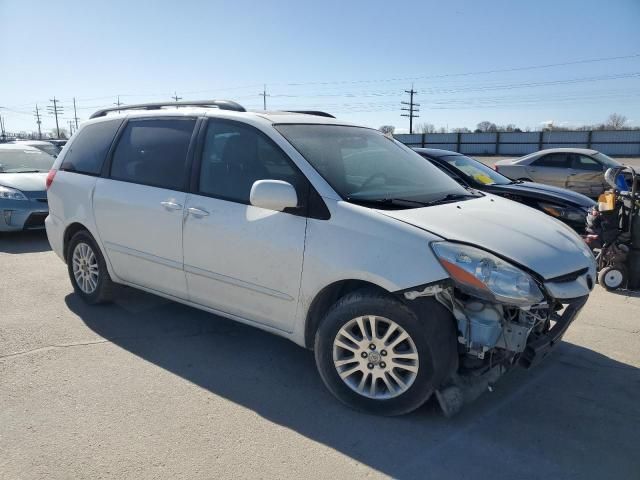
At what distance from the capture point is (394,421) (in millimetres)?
3004

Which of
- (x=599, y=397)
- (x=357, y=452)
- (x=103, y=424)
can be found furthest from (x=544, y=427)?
(x=103, y=424)

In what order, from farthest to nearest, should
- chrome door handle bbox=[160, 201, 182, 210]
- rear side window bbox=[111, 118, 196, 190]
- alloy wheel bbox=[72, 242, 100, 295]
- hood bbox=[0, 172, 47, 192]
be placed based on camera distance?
1. hood bbox=[0, 172, 47, 192]
2. alloy wheel bbox=[72, 242, 100, 295]
3. rear side window bbox=[111, 118, 196, 190]
4. chrome door handle bbox=[160, 201, 182, 210]

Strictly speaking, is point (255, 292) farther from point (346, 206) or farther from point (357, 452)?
point (357, 452)

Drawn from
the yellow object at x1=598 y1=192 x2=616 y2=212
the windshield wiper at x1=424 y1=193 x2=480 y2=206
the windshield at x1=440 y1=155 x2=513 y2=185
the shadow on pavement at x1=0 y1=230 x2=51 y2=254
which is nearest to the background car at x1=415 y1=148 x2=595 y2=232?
the windshield at x1=440 y1=155 x2=513 y2=185

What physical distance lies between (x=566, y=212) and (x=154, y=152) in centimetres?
612

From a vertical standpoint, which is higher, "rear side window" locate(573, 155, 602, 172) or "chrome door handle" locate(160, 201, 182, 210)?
A: "chrome door handle" locate(160, 201, 182, 210)

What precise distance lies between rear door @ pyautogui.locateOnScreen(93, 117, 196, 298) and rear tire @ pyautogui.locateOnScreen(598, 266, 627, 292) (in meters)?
4.65

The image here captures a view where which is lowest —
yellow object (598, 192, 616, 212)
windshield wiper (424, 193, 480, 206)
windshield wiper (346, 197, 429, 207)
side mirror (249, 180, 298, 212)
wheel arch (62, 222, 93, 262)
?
wheel arch (62, 222, 93, 262)

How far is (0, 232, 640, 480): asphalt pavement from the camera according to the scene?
261 cm

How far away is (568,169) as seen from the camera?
1273cm

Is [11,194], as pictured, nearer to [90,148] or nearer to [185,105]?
[90,148]

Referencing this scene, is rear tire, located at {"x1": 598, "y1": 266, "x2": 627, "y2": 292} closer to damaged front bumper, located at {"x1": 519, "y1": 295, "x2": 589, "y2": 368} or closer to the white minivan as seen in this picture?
the white minivan

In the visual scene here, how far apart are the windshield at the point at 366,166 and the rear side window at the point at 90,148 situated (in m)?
1.92

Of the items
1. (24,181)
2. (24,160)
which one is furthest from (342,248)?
(24,160)
